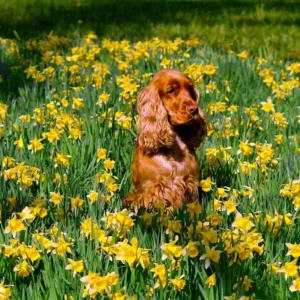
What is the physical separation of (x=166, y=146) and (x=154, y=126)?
0.12 m

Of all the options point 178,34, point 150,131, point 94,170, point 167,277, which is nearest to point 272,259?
point 167,277

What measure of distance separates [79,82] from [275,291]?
3295 millimetres

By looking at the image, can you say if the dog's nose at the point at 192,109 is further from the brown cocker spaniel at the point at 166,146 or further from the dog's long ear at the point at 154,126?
the dog's long ear at the point at 154,126

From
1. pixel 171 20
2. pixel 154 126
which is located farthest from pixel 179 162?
pixel 171 20

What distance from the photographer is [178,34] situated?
29.1 ft

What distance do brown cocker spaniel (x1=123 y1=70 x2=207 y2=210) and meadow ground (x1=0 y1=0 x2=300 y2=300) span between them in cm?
12

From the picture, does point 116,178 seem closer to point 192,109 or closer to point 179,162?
point 179,162

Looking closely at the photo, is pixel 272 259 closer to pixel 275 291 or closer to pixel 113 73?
pixel 275 291

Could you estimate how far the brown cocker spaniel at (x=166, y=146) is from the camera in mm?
3498

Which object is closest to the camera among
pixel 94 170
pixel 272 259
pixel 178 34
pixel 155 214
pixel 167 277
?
pixel 167 277

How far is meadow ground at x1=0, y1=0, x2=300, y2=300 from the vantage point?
101 inches

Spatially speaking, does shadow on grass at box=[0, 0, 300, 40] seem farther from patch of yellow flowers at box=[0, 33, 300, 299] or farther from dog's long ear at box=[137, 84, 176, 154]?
dog's long ear at box=[137, 84, 176, 154]

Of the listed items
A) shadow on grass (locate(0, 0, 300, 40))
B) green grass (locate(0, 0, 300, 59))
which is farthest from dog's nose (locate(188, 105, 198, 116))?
shadow on grass (locate(0, 0, 300, 40))

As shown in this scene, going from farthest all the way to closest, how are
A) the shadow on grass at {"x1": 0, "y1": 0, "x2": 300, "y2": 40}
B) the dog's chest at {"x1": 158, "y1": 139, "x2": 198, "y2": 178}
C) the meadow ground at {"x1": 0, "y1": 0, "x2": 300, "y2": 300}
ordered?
the shadow on grass at {"x1": 0, "y1": 0, "x2": 300, "y2": 40} < the dog's chest at {"x1": 158, "y1": 139, "x2": 198, "y2": 178} < the meadow ground at {"x1": 0, "y1": 0, "x2": 300, "y2": 300}
